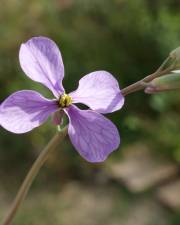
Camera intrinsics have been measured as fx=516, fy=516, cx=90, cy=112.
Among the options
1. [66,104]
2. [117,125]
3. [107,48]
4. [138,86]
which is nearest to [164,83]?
[138,86]

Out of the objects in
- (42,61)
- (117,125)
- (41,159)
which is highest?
(42,61)

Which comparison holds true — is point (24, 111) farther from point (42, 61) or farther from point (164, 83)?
point (164, 83)

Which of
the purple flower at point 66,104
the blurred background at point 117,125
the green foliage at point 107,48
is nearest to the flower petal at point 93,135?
the purple flower at point 66,104

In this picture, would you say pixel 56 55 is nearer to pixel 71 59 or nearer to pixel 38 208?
pixel 38 208

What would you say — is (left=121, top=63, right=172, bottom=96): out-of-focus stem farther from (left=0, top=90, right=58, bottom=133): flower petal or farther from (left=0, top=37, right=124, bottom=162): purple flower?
(left=0, top=90, right=58, bottom=133): flower petal

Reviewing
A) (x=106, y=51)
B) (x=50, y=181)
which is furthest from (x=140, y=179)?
(x=106, y=51)

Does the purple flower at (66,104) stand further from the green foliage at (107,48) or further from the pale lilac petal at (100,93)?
the green foliage at (107,48)

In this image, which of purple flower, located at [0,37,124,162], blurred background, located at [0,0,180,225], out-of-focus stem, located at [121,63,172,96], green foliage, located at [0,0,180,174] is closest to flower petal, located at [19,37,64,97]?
purple flower, located at [0,37,124,162]

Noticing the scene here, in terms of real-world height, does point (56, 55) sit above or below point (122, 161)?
above
